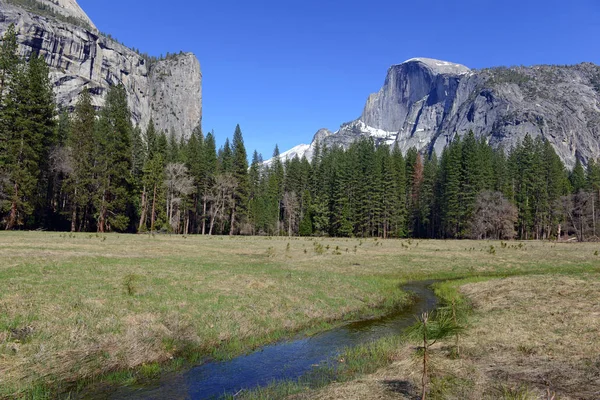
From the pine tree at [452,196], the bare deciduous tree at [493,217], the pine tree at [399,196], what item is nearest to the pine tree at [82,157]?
the pine tree at [399,196]

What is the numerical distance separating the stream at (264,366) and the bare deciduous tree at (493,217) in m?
64.0

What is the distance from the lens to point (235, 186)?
3191 inches

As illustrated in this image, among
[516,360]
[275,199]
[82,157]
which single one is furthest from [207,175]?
[516,360]

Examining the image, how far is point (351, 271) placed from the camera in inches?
1132

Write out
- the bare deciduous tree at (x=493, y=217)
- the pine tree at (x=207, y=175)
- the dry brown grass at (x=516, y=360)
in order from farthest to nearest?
the pine tree at (x=207, y=175), the bare deciduous tree at (x=493, y=217), the dry brown grass at (x=516, y=360)

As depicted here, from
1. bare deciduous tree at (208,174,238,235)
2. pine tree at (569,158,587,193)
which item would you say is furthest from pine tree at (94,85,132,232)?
pine tree at (569,158,587,193)

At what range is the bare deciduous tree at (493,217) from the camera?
7219 centimetres

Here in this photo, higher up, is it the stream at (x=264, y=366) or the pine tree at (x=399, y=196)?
the pine tree at (x=399, y=196)

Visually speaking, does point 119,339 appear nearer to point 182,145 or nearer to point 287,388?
point 287,388

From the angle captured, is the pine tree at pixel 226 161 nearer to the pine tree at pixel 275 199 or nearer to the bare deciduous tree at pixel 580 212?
the pine tree at pixel 275 199

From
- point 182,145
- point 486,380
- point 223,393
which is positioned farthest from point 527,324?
point 182,145

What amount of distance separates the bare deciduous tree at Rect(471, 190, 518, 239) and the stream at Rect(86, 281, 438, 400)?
63998 millimetres

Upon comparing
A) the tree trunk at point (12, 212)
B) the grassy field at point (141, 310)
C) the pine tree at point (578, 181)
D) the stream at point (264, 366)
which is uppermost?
the pine tree at point (578, 181)

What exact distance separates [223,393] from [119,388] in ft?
8.75
